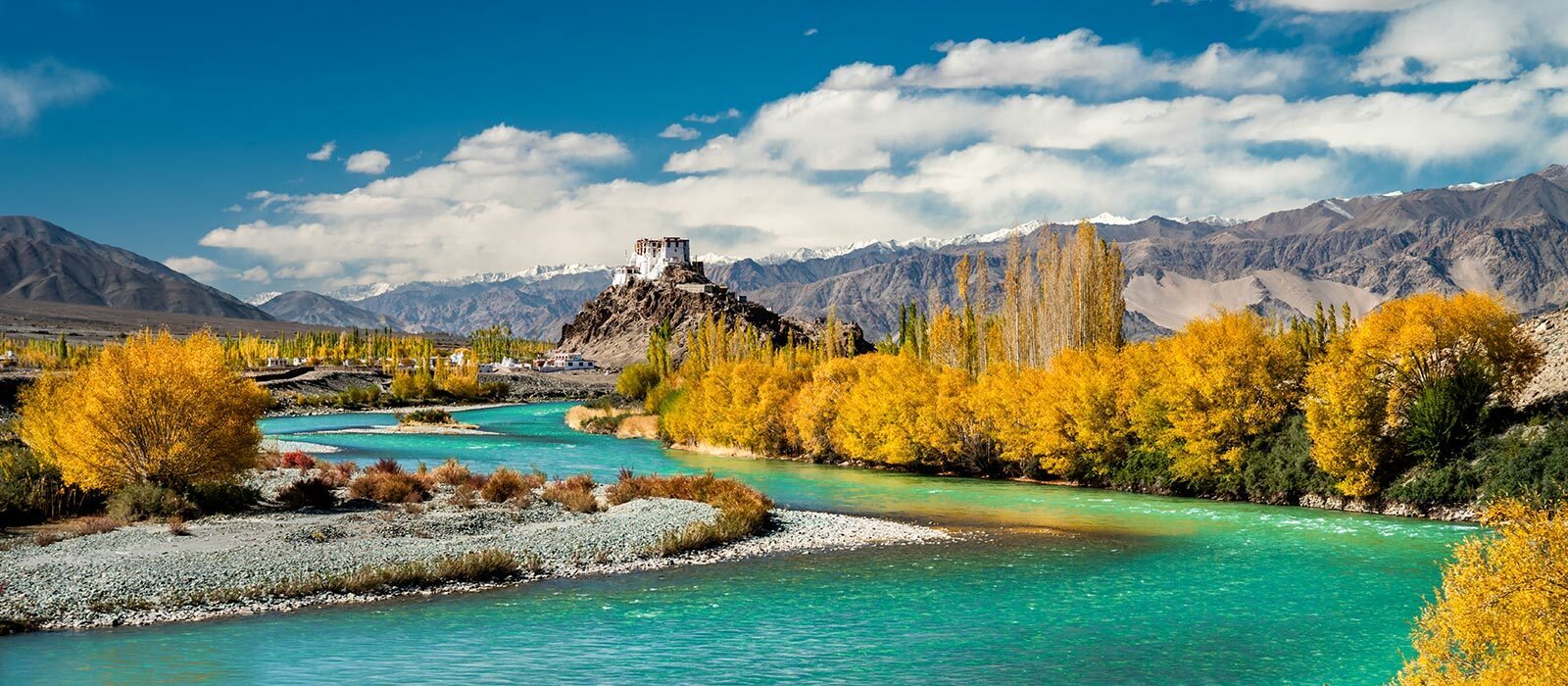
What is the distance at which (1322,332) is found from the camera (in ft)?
182

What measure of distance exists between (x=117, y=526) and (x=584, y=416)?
236ft

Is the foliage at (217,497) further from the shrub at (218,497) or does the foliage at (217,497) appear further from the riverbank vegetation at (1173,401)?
the riverbank vegetation at (1173,401)

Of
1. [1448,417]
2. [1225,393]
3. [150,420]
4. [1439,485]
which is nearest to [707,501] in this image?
[150,420]

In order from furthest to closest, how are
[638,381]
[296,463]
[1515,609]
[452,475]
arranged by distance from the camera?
[638,381], [296,463], [452,475], [1515,609]

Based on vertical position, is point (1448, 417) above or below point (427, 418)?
above

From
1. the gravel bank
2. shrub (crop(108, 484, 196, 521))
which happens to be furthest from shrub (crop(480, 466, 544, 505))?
shrub (crop(108, 484, 196, 521))

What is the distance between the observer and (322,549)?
30.0 meters

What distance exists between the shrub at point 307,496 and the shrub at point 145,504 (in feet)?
12.3

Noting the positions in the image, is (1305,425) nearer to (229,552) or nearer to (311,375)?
(229,552)

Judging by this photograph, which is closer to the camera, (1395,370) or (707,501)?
(707,501)

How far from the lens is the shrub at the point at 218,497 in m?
36.2

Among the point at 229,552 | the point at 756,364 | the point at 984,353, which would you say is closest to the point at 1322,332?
the point at 984,353

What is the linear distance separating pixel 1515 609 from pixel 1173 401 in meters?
36.9

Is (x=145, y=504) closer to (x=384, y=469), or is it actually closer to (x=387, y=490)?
(x=387, y=490)
